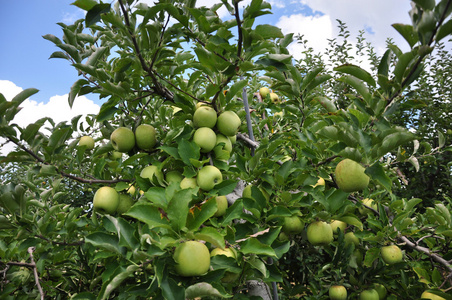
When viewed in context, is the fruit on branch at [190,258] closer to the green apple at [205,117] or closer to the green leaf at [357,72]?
the green apple at [205,117]

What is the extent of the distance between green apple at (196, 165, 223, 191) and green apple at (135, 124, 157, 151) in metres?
0.41

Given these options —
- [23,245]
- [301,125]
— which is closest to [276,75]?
[301,125]

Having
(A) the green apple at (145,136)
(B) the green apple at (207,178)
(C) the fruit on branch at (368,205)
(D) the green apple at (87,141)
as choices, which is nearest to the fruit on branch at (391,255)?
(C) the fruit on branch at (368,205)

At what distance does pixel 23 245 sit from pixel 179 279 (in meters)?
1.16

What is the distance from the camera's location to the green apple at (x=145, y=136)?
1639 millimetres

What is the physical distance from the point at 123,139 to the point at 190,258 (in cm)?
84

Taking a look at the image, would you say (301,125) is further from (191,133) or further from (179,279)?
(179,279)

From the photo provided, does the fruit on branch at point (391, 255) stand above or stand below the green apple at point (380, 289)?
above

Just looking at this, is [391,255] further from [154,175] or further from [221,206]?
[154,175]

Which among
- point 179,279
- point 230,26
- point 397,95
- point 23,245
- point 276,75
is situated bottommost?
point 23,245

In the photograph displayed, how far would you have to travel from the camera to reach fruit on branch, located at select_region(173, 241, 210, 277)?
3.43 feet

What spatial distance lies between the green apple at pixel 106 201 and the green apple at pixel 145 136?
301 millimetres

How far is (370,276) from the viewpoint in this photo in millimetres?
2320

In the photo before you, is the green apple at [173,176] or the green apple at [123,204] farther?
the green apple at [123,204]
